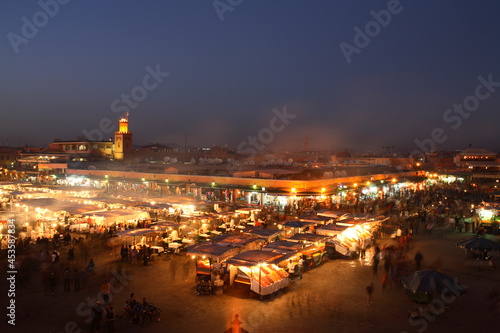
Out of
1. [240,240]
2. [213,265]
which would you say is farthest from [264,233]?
[213,265]

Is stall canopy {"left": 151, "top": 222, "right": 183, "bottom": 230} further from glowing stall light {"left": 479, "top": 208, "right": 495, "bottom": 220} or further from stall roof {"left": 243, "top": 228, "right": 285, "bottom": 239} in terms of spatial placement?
glowing stall light {"left": 479, "top": 208, "right": 495, "bottom": 220}

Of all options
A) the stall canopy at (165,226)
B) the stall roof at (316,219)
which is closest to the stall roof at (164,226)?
the stall canopy at (165,226)

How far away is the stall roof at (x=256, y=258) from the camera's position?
9.54m

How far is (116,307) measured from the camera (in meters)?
8.41

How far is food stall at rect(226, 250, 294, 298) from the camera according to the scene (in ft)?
29.7

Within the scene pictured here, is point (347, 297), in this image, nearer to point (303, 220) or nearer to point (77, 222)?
point (303, 220)

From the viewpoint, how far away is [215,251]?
10562 mm

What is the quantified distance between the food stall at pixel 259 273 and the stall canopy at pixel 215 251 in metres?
0.64

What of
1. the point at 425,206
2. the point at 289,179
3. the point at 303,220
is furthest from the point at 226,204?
the point at 425,206

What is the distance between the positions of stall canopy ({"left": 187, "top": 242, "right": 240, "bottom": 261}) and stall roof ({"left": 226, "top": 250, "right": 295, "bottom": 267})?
1.93 ft

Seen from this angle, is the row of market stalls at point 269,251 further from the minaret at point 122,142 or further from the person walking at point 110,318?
the minaret at point 122,142

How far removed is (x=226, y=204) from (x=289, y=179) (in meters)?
5.14

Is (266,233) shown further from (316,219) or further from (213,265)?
(316,219)

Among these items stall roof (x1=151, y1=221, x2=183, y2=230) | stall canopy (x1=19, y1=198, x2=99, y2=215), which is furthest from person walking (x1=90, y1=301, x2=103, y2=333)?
stall canopy (x1=19, y1=198, x2=99, y2=215)
